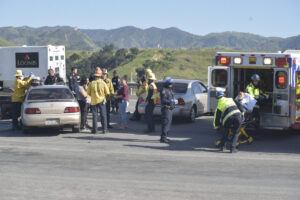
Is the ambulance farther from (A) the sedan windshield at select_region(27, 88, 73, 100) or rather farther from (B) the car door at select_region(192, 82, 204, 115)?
(A) the sedan windshield at select_region(27, 88, 73, 100)

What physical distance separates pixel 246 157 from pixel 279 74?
3165mm

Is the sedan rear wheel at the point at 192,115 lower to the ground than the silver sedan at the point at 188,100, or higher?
lower

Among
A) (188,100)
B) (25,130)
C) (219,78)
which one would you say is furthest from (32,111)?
(219,78)

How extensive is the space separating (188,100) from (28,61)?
12.1 metres

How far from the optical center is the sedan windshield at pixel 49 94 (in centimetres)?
1366

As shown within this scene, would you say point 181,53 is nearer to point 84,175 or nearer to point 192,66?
point 192,66

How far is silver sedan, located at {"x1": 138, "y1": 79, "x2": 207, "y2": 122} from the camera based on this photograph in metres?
15.8

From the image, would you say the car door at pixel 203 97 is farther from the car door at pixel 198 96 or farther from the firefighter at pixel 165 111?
the firefighter at pixel 165 111

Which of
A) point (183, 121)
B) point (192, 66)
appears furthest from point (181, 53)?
point (183, 121)

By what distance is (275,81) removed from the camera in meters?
12.9

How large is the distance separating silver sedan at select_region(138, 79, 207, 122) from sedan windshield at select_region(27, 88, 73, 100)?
3003mm

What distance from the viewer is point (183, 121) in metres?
16.8

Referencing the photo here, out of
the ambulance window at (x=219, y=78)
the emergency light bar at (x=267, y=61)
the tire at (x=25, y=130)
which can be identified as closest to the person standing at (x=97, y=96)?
the tire at (x=25, y=130)

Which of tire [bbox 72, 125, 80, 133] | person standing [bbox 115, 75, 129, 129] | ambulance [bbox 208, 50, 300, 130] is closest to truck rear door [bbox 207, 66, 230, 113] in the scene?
ambulance [bbox 208, 50, 300, 130]
